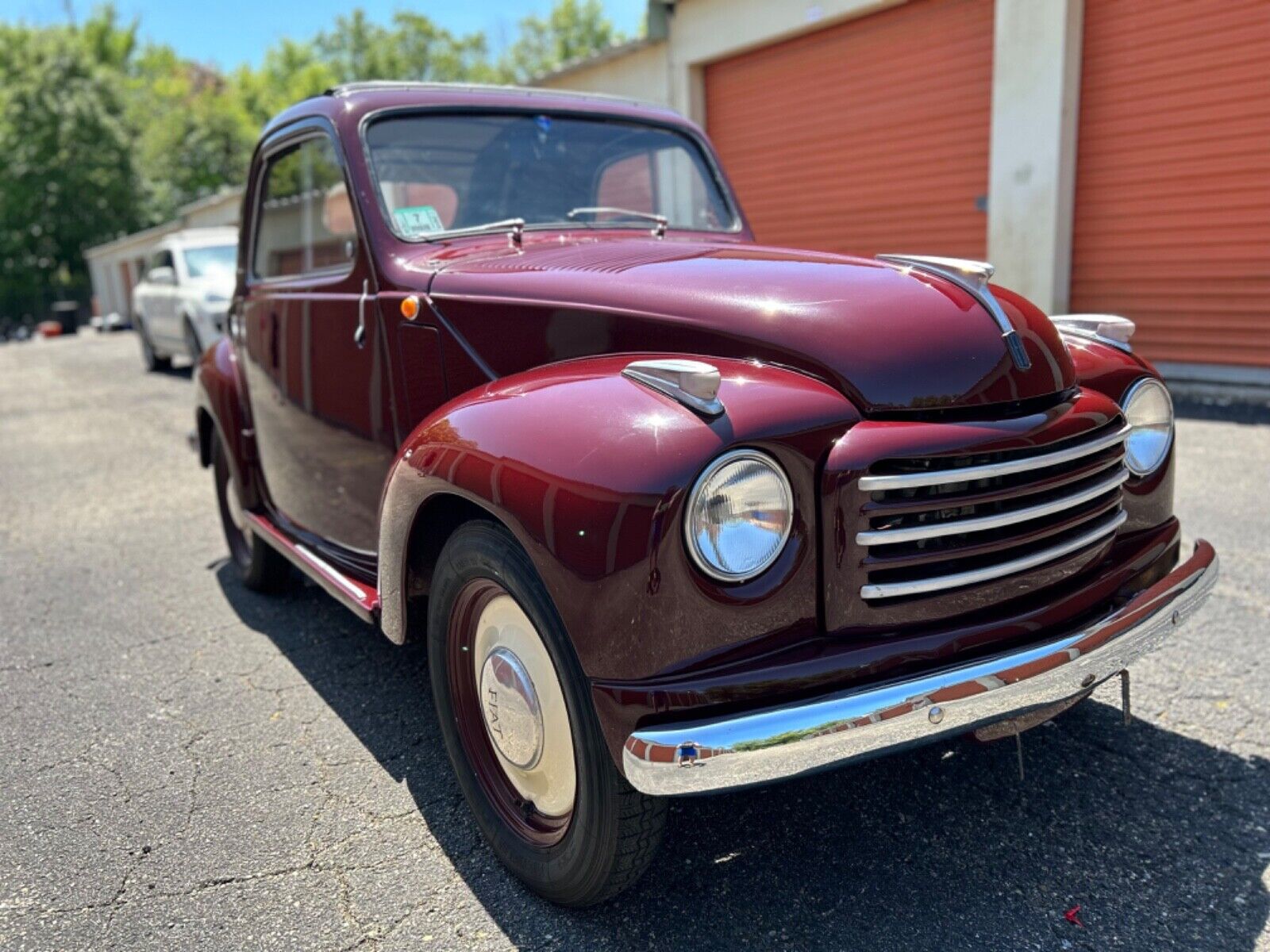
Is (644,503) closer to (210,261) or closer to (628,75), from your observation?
(628,75)

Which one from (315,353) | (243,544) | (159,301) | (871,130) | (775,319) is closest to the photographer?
(775,319)

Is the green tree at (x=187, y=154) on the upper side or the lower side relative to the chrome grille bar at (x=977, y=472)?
upper

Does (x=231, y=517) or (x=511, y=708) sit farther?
(x=231, y=517)

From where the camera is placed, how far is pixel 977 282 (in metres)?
2.25

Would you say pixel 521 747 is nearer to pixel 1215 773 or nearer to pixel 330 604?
pixel 1215 773

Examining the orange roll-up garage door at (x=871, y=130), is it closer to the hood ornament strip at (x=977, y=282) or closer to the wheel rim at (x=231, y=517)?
the wheel rim at (x=231, y=517)

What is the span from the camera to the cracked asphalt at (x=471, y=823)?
2.06 m

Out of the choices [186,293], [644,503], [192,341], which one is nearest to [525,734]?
[644,503]

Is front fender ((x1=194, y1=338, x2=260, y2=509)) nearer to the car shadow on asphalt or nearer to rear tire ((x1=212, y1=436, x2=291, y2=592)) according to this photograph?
rear tire ((x1=212, y1=436, x2=291, y2=592))

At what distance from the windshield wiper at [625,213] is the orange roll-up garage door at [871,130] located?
20.5 ft

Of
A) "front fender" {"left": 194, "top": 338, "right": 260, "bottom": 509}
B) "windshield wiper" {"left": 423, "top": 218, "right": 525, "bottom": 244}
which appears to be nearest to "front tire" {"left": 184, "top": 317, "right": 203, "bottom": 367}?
"front fender" {"left": 194, "top": 338, "right": 260, "bottom": 509}

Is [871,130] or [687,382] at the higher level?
[871,130]

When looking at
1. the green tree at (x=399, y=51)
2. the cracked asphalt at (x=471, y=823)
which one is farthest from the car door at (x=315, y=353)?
the green tree at (x=399, y=51)

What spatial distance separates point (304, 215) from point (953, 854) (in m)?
2.95
